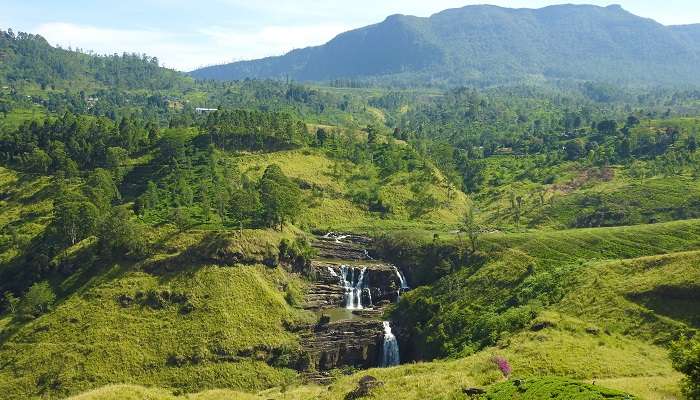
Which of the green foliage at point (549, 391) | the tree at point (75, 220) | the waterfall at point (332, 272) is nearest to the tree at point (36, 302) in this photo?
the tree at point (75, 220)

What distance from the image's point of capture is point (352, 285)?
112000 millimetres

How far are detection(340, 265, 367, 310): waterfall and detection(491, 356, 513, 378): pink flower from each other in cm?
4464

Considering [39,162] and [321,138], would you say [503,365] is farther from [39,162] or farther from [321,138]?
[39,162]

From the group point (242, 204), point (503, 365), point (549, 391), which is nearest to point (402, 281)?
point (242, 204)

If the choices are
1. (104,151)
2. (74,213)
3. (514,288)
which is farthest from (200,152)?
(514,288)

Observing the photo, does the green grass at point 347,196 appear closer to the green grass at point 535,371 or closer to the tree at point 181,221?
the tree at point 181,221

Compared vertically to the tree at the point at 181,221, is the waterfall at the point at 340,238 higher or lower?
lower

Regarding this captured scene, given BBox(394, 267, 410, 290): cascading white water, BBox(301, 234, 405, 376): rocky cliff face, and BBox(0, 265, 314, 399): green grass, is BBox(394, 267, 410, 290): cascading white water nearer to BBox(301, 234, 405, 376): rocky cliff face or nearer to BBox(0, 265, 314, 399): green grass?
BBox(301, 234, 405, 376): rocky cliff face

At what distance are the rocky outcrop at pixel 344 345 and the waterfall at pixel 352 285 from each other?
10.2m

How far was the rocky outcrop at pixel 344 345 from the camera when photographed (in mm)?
93188

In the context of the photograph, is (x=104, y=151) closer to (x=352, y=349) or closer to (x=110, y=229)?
(x=110, y=229)

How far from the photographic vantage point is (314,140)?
186750 millimetres

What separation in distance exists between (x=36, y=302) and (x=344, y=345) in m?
56.8

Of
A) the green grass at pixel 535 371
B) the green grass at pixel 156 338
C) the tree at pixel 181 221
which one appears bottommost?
the green grass at pixel 156 338
